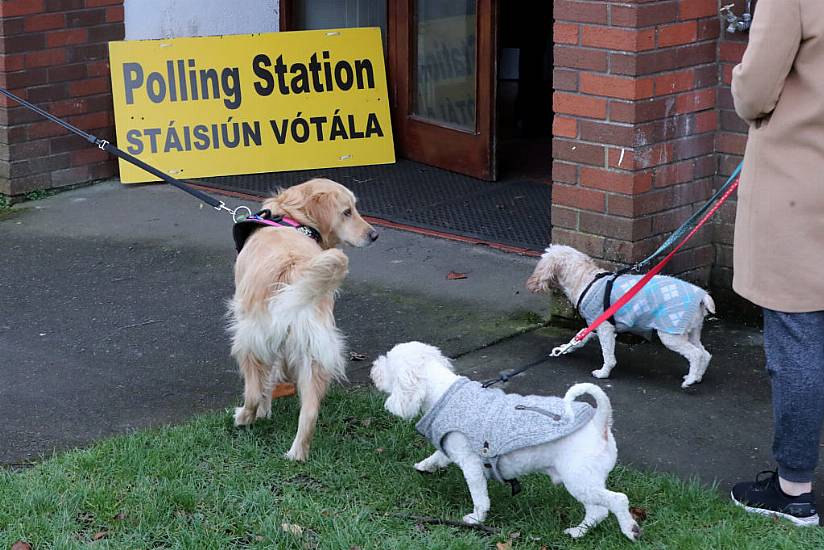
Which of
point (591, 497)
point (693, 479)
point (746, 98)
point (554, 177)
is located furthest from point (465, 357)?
point (746, 98)

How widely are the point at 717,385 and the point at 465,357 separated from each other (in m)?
1.19

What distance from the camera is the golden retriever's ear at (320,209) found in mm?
5191

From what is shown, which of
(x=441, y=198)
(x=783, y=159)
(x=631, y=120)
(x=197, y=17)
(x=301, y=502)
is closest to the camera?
(x=783, y=159)

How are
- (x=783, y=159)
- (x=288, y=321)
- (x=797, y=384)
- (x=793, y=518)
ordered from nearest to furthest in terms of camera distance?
1. (x=783, y=159)
2. (x=797, y=384)
3. (x=793, y=518)
4. (x=288, y=321)

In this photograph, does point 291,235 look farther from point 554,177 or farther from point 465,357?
point 554,177

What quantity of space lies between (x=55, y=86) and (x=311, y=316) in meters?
4.85

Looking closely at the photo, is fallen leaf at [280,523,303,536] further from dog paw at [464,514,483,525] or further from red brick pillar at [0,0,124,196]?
red brick pillar at [0,0,124,196]

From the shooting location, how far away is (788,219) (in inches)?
154

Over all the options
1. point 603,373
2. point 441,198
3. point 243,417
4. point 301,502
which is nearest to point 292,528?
point 301,502

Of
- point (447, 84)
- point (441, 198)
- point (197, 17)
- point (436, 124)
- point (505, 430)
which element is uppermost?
point (197, 17)

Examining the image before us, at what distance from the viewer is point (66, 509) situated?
420 centimetres

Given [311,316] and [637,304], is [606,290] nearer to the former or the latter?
[637,304]

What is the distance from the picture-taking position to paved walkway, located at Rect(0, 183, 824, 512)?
A: 197 inches

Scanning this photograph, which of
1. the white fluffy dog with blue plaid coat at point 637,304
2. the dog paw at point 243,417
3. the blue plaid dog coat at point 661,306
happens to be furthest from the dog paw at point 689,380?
the dog paw at point 243,417
